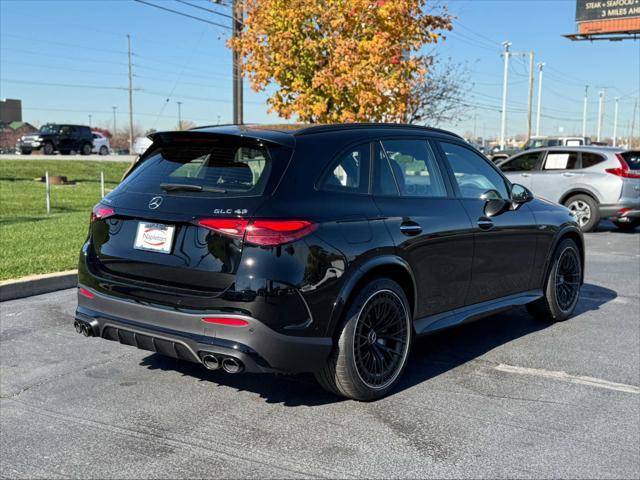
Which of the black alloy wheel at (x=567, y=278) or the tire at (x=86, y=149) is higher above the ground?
the tire at (x=86, y=149)

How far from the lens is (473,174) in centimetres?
561

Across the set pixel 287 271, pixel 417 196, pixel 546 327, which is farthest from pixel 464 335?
pixel 287 271

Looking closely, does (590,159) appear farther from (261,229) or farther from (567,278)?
(261,229)

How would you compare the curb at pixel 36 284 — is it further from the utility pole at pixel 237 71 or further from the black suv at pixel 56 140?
the black suv at pixel 56 140

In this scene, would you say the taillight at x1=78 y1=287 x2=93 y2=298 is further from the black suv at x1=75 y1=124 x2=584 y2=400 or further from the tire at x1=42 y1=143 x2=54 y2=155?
the tire at x1=42 y1=143 x2=54 y2=155

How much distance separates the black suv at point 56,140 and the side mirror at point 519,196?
39.0m

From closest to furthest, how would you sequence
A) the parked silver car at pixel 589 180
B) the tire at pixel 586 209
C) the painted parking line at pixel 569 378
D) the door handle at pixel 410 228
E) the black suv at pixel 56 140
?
the door handle at pixel 410 228 < the painted parking line at pixel 569 378 < the parked silver car at pixel 589 180 < the tire at pixel 586 209 < the black suv at pixel 56 140

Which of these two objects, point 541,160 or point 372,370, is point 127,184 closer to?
point 372,370

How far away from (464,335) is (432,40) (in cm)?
1103

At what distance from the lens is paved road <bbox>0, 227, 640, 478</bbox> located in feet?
11.5

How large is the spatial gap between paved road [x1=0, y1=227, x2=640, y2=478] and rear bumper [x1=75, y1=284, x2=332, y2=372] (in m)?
0.40

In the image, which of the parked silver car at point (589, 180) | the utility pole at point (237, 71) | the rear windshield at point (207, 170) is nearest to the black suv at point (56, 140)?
the utility pole at point (237, 71)

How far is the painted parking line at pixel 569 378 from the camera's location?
15.5 feet

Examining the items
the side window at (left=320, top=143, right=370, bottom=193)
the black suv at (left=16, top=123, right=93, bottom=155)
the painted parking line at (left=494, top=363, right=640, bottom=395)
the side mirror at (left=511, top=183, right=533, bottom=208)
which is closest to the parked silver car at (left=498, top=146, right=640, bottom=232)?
the side mirror at (left=511, top=183, right=533, bottom=208)
